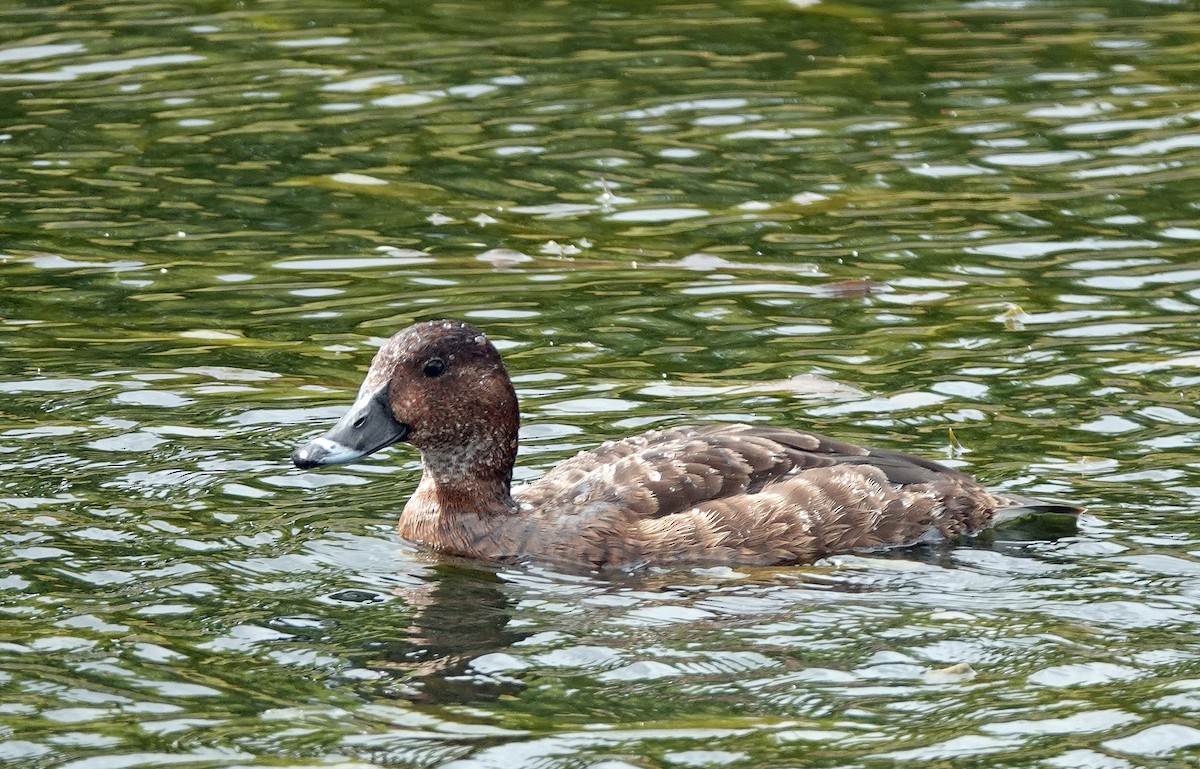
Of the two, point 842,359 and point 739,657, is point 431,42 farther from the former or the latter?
point 739,657

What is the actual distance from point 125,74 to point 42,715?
10760 millimetres

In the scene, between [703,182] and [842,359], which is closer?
[842,359]

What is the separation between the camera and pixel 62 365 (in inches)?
461

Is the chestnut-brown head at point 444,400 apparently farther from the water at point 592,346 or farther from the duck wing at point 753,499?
the water at point 592,346

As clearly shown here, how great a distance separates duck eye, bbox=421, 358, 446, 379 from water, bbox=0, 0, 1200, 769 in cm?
75

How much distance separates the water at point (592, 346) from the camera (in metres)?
7.55

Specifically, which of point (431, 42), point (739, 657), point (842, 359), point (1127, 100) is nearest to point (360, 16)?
point (431, 42)

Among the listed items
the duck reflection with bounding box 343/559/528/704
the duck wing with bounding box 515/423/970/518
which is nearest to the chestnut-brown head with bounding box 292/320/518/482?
the duck wing with bounding box 515/423/970/518

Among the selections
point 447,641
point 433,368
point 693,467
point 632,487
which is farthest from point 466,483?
point 447,641

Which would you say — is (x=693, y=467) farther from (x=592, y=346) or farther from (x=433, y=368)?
(x=592, y=346)

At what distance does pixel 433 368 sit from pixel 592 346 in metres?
2.40

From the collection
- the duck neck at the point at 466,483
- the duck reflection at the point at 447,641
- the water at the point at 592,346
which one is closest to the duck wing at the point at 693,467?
the duck neck at the point at 466,483

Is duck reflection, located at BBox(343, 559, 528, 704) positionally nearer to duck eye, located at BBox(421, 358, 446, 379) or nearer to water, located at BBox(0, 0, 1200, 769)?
water, located at BBox(0, 0, 1200, 769)

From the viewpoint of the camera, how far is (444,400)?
982cm
